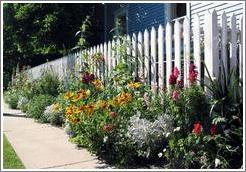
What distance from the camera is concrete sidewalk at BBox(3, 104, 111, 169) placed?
5.83m

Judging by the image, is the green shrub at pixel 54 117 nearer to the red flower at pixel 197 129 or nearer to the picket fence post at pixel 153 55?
the picket fence post at pixel 153 55

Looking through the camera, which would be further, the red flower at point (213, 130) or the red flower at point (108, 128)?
the red flower at point (108, 128)

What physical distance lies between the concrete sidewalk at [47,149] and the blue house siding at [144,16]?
229 inches

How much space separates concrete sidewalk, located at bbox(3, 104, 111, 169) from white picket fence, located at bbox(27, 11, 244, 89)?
1.63 meters

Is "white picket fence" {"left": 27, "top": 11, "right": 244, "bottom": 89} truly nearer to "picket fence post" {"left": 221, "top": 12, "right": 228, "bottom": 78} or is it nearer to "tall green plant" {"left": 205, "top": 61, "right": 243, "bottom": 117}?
"picket fence post" {"left": 221, "top": 12, "right": 228, "bottom": 78}

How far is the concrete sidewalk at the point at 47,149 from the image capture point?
583cm

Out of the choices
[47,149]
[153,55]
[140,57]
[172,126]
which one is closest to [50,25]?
[140,57]

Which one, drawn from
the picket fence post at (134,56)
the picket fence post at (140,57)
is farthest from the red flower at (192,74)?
the picket fence post at (134,56)

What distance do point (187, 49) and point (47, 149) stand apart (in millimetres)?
2436

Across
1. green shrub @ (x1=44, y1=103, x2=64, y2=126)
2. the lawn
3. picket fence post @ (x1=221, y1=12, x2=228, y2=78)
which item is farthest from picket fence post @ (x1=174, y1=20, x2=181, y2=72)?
green shrub @ (x1=44, y1=103, x2=64, y2=126)

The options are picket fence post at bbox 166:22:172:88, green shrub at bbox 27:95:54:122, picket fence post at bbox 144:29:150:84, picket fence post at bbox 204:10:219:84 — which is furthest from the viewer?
green shrub at bbox 27:95:54:122

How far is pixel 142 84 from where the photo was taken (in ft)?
23.7

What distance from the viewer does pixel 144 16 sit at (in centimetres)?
1511

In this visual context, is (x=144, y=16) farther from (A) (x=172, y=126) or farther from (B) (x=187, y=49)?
(A) (x=172, y=126)
